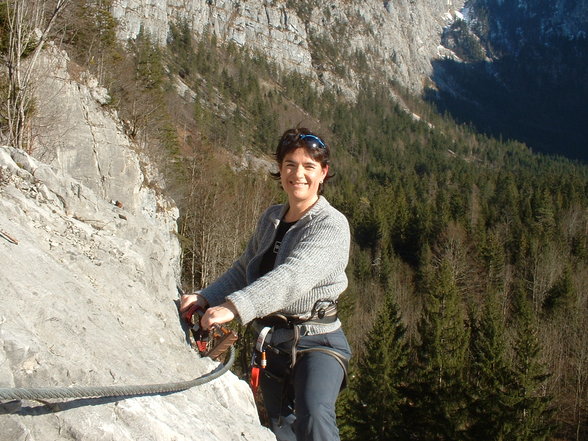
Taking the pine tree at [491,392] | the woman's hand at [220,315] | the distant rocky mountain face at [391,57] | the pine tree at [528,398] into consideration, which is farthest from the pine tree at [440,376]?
the distant rocky mountain face at [391,57]

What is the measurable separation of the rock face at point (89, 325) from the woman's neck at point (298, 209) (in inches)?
39.6

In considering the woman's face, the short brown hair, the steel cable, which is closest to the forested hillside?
the short brown hair

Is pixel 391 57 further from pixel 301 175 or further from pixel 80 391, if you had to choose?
pixel 80 391

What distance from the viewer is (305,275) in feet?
8.17

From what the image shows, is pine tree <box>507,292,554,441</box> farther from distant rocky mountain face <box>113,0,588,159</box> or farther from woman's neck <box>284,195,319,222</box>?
distant rocky mountain face <box>113,0,588,159</box>

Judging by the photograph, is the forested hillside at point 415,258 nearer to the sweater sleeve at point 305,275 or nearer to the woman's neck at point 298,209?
the woman's neck at point 298,209

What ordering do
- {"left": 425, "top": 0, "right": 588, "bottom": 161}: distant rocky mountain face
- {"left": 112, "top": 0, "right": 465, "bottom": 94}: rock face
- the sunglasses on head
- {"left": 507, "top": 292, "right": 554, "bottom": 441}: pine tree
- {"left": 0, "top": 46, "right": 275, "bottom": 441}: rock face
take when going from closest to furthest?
{"left": 0, "top": 46, "right": 275, "bottom": 441}: rock face < the sunglasses on head < {"left": 507, "top": 292, "right": 554, "bottom": 441}: pine tree < {"left": 112, "top": 0, "right": 465, "bottom": 94}: rock face < {"left": 425, "top": 0, "right": 588, "bottom": 161}: distant rocky mountain face

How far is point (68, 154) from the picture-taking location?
12.1 meters

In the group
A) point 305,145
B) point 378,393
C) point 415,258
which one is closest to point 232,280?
point 305,145

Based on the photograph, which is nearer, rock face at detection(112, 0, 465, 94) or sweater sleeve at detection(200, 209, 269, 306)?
sweater sleeve at detection(200, 209, 269, 306)

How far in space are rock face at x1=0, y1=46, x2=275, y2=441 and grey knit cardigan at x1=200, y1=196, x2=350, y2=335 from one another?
19.6 inches

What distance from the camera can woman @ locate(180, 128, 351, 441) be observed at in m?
2.42

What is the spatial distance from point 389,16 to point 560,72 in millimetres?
85488

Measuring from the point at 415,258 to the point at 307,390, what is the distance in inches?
1990
